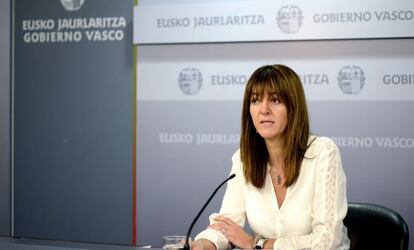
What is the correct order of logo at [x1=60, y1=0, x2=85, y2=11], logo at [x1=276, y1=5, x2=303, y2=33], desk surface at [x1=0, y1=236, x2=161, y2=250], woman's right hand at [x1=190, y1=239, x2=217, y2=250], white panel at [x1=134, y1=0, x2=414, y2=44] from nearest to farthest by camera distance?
desk surface at [x1=0, y1=236, x2=161, y2=250] < woman's right hand at [x1=190, y1=239, x2=217, y2=250] < white panel at [x1=134, y1=0, x2=414, y2=44] < logo at [x1=276, y1=5, x2=303, y2=33] < logo at [x1=60, y1=0, x2=85, y2=11]

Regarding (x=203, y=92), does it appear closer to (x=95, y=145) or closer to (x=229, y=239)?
(x=95, y=145)

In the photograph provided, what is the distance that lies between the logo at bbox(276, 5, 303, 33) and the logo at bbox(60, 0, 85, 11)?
136 centimetres

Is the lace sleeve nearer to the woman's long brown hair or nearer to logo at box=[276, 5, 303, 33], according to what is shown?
the woman's long brown hair

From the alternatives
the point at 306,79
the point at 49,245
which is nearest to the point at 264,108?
the point at 49,245

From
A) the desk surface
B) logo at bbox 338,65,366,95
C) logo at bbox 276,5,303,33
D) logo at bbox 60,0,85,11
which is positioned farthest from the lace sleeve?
logo at bbox 60,0,85,11

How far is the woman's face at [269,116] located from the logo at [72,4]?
2.06 m

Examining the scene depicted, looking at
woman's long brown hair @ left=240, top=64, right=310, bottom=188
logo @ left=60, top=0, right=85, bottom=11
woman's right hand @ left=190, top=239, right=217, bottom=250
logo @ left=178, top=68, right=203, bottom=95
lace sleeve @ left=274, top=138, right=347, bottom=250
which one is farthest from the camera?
logo @ left=60, top=0, right=85, bottom=11

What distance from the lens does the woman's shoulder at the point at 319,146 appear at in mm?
2385

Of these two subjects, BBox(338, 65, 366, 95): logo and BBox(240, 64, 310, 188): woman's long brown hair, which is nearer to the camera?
BBox(240, 64, 310, 188): woman's long brown hair

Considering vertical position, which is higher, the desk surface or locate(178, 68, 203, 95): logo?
locate(178, 68, 203, 95): logo

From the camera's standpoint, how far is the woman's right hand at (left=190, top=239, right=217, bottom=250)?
2.07 metres

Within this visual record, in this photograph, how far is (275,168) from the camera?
249 centimetres

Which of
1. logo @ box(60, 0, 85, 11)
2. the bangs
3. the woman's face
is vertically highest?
logo @ box(60, 0, 85, 11)

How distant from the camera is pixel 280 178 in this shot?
8.07ft
